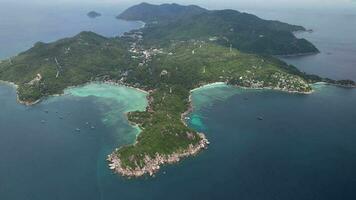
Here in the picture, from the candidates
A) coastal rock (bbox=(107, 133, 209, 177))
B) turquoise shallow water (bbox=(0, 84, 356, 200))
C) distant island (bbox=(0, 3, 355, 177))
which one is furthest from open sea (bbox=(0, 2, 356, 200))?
distant island (bbox=(0, 3, 355, 177))

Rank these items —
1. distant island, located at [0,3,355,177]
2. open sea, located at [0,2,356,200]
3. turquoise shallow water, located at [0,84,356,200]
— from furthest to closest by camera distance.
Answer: distant island, located at [0,3,355,177], turquoise shallow water, located at [0,84,356,200], open sea, located at [0,2,356,200]

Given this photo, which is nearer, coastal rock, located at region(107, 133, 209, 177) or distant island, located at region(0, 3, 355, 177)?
coastal rock, located at region(107, 133, 209, 177)

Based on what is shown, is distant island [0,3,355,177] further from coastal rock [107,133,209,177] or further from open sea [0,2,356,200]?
open sea [0,2,356,200]

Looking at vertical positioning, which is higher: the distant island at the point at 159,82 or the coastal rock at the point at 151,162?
the distant island at the point at 159,82

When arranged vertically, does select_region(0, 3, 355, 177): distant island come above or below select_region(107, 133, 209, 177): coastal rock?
above

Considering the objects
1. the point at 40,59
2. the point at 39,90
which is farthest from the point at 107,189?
the point at 40,59

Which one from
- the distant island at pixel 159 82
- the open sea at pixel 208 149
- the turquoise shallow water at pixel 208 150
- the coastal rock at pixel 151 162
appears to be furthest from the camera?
the distant island at pixel 159 82

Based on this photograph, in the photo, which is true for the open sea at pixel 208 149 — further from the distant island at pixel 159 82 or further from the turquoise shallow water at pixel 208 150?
the distant island at pixel 159 82

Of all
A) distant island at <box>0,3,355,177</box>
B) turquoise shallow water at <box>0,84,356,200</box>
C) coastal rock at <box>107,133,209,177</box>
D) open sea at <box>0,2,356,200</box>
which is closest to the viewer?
open sea at <box>0,2,356,200</box>

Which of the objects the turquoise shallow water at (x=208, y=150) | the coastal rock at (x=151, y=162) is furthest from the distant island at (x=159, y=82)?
the turquoise shallow water at (x=208, y=150)

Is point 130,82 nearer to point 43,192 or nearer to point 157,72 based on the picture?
point 157,72
